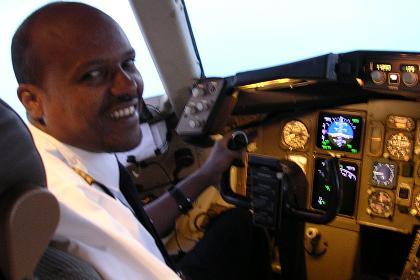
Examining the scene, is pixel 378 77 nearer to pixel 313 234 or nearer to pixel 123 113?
pixel 313 234

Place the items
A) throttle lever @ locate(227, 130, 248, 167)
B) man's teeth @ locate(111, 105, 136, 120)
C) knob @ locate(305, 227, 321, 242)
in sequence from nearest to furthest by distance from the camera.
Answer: man's teeth @ locate(111, 105, 136, 120), throttle lever @ locate(227, 130, 248, 167), knob @ locate(305, 227, 321, 242)

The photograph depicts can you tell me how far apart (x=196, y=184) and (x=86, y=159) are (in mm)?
720

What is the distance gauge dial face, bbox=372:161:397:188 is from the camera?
6.52 ft

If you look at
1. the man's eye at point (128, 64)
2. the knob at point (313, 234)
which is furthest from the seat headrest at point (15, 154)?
the knob at point (313, 234)

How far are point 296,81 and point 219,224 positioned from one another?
70 centimetres

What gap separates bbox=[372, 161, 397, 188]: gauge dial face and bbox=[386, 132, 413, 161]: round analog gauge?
5 centimetres

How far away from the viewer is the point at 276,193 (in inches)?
67.7

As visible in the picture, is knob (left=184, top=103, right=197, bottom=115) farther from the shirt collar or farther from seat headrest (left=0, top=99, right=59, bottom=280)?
seat headrest (left=0, top=99, right=59, bottom=280)

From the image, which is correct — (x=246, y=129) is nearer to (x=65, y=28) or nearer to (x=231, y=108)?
(x=231, y=108)

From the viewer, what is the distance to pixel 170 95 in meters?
2.74

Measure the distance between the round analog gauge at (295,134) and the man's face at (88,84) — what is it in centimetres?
100

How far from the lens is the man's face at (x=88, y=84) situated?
1.20 meters

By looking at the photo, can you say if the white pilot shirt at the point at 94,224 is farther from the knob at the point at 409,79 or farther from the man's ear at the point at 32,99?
the knob at the point at 409,79

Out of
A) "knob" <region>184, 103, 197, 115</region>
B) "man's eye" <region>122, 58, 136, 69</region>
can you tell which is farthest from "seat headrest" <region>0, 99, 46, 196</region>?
"knob" <region>184, 103, 197, 115</region>
